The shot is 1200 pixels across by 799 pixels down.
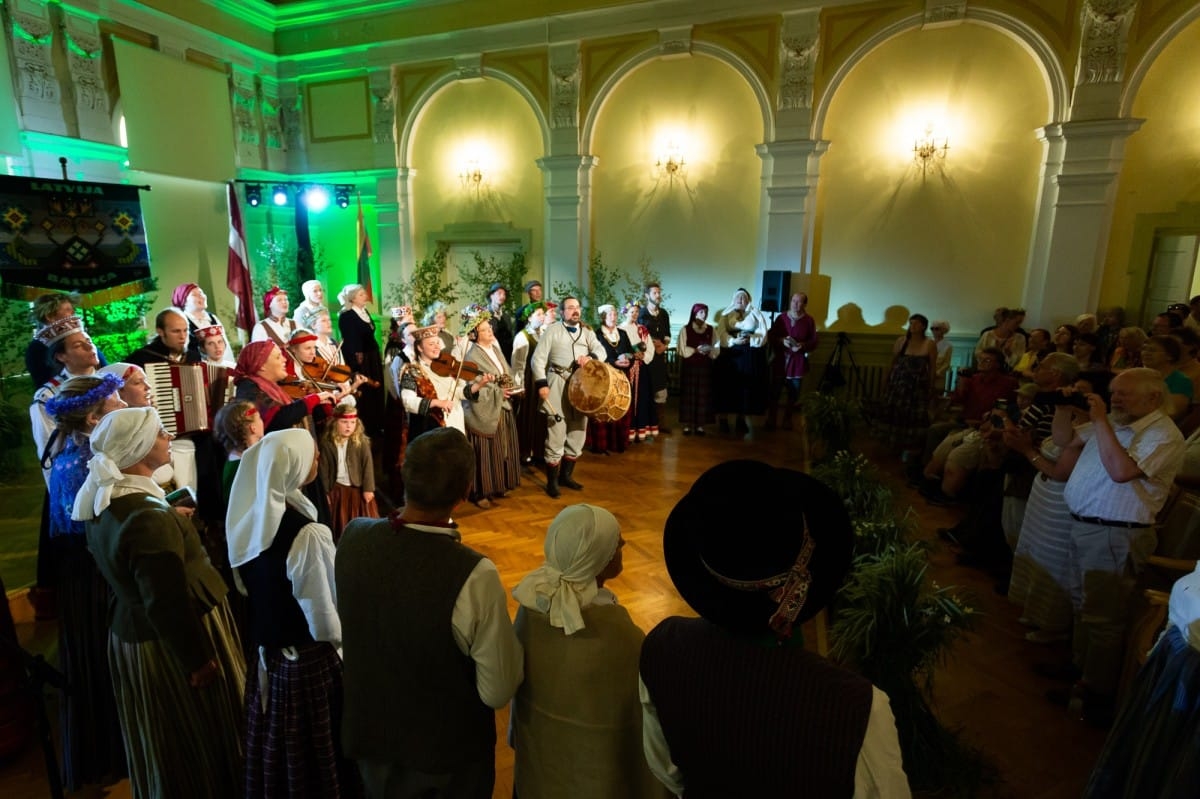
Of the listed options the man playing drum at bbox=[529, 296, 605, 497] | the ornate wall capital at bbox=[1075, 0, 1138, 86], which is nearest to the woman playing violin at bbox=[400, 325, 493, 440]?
the man playing drum at bbox=[529, 296, 605, 497]

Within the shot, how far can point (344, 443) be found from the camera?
11.3ft

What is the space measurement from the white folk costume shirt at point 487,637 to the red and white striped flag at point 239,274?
349 inches

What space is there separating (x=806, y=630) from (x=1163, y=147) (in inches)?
274

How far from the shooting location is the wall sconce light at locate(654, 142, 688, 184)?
27.9ft

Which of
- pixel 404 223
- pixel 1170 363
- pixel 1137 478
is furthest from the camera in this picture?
pixel 404 223

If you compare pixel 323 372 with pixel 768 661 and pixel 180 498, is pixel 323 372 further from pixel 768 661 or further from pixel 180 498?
pixel 768 661

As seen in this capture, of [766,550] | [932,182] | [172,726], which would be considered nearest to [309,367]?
[172,726]

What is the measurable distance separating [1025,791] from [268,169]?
37.2ft

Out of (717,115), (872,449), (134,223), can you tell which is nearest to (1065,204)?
(872,449)

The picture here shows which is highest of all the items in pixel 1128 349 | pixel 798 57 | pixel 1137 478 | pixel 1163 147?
pixel 798 57

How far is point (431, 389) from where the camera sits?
4.24 m

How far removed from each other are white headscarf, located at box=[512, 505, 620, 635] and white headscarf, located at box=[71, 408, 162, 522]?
1198 mm

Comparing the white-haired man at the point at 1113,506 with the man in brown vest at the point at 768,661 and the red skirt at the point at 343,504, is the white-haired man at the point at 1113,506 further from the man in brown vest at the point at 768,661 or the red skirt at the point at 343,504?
the red skirt at the point at 343,504

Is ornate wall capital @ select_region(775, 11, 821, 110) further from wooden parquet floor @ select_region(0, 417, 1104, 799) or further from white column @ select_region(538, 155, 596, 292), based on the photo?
wooden parquet floor @ select_region(0, 417, 1104, 799)
